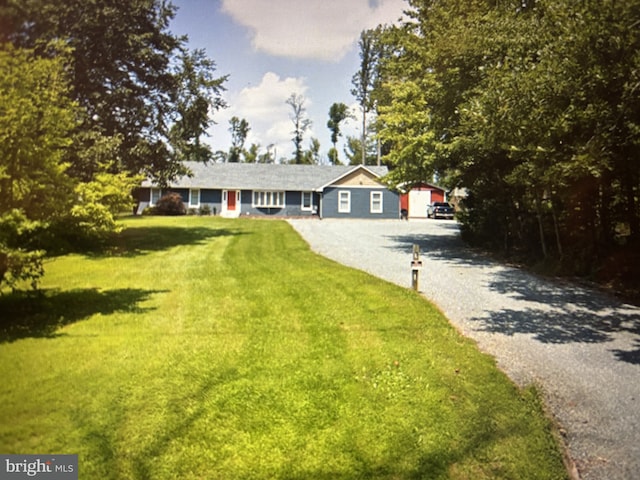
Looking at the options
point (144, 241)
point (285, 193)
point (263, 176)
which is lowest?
point (144, 241)

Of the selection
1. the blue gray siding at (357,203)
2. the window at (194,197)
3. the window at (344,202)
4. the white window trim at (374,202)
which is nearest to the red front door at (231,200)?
the window at (194,197)

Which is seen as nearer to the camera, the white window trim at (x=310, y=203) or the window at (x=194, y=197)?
the window at (x=194, y=197)

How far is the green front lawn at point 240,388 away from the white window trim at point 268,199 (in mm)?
22852

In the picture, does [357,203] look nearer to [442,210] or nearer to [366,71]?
[442,210]

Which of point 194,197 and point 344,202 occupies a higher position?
point 194,197

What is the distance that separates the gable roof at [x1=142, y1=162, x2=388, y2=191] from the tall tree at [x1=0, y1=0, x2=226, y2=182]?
22671mm

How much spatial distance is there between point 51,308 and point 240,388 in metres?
2.37

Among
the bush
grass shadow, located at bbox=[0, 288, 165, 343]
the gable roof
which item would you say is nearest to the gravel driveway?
Result: grass shadow, located at bbox=[0, 288, 165, 343]

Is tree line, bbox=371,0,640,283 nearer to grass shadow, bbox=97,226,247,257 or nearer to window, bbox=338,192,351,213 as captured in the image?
grass shadow, bbox=97,226,247,257

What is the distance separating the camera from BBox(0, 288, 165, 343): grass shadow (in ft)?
12.7

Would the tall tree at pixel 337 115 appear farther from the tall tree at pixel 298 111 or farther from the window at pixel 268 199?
the window at pixel 268 199

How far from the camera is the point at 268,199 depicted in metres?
29.2

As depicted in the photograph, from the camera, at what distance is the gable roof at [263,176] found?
28.3 metres

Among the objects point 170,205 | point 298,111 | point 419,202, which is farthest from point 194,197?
point 298,111
